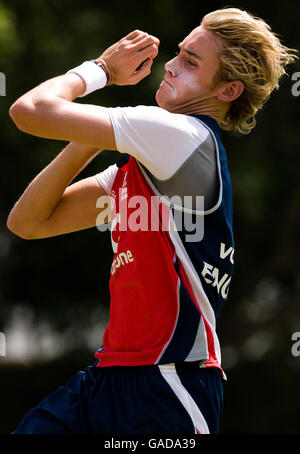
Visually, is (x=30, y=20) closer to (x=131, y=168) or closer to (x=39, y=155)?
(x=39, y=155)

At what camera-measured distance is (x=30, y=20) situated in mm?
9219

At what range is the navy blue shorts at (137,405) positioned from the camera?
2.92 metres

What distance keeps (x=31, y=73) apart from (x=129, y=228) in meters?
6.26

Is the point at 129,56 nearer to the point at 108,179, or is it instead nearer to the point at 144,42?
the point at 144,42

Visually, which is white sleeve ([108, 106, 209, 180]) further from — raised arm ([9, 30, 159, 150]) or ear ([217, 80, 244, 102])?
ear ([217, 80, 244, 102])

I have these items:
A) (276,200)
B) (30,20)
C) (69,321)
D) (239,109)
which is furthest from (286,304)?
(239,109)

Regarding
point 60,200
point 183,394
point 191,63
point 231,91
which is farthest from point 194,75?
point 183,394

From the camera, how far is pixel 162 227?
297 centimetres

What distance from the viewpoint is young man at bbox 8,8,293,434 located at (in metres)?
2.91

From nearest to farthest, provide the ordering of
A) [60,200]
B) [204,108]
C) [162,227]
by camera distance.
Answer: [162,227] < [204,108] < [60,200]

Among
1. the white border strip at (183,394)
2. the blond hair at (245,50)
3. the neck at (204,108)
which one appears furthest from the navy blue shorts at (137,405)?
the blond hair at (245,50)

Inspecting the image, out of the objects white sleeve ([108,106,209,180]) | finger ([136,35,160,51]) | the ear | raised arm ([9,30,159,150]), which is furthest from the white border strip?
finger ([136,35,160,51])

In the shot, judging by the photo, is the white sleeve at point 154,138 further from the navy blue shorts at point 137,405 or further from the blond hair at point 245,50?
the navy blue shorts at point 137,405

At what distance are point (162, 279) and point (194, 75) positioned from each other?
73 cm
